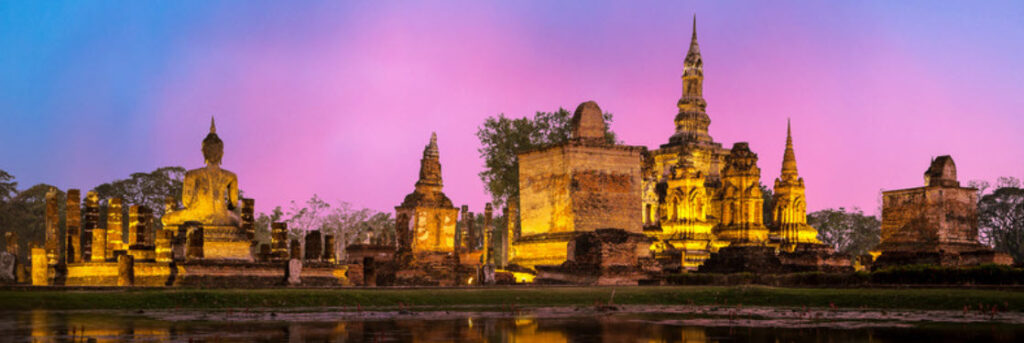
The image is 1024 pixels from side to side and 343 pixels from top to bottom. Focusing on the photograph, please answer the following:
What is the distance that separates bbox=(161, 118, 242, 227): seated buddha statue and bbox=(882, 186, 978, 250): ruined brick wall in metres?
24.8

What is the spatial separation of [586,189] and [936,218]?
14.8 metres

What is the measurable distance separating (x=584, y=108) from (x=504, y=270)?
5.96 metres

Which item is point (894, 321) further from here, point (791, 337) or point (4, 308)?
point (4, 308)

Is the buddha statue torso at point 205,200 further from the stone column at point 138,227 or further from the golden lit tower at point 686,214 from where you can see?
the golden lit tower at point 686,214

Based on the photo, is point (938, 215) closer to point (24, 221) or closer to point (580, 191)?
point (580, 191)

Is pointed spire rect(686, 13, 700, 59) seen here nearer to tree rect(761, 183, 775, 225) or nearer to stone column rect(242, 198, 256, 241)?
tree rect(761, 183, 775, 225)

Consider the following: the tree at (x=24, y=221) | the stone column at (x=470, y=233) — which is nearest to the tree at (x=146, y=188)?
the tree at (x=24, y=221)

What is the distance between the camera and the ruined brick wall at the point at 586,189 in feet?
97.4

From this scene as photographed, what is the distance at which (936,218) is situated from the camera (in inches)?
1412

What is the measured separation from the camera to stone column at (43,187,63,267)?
27.0 metres

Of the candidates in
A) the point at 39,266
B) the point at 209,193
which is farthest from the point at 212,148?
the point at 39,266

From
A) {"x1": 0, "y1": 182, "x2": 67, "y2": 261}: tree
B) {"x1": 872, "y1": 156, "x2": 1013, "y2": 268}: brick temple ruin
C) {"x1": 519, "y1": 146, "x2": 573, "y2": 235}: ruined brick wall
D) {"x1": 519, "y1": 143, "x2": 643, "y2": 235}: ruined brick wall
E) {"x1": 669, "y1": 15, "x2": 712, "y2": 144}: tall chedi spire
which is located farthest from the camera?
{"x1": 0, "y1": 182, "x2": 67, "y2": 261}: tree

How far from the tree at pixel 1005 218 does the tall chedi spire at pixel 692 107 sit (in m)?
21.5

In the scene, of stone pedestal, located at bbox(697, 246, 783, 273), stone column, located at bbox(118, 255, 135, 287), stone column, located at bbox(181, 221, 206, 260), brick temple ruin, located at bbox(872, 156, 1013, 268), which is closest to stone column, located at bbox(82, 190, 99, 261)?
stone column, located at bbox(118, 255, 135, 287)
